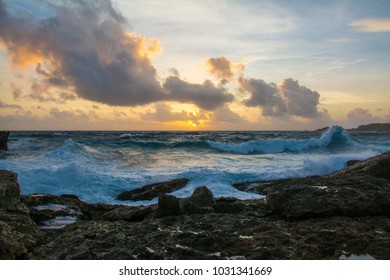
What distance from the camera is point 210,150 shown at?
33.2 metres

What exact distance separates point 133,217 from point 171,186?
8.49 m

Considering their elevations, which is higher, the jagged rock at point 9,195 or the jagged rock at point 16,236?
the jagged rock at point 9,195

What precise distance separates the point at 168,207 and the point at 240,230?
1.02 meters

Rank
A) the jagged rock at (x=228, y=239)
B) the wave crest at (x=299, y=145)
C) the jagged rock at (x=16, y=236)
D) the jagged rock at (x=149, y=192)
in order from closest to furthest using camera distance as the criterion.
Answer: the jagged rock at (x=228, y=239) < the jagged rock at (x=16, y=236) < the jagged rock at (x=149, y=192) < the wave crest at (x=299, y=145)

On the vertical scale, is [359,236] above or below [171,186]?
above

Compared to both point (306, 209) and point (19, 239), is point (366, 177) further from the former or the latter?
point (19, 239)

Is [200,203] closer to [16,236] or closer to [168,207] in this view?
[168,207]

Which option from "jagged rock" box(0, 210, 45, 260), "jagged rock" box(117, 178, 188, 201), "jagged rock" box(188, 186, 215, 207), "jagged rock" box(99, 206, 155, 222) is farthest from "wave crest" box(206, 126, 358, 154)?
"jagged rock" box(0, 210, 45, 260)

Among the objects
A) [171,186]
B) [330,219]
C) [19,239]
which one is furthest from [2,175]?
[171,186]

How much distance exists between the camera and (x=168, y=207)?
4.34 metres

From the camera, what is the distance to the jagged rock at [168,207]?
14.2 feet

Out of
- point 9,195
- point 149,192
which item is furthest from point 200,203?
point 149,192

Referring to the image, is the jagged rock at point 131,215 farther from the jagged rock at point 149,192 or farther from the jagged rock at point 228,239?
the jagged rock at point 149,192

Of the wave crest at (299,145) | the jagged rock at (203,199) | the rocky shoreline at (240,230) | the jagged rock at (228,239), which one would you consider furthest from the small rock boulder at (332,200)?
the wave crest at (299,145)
